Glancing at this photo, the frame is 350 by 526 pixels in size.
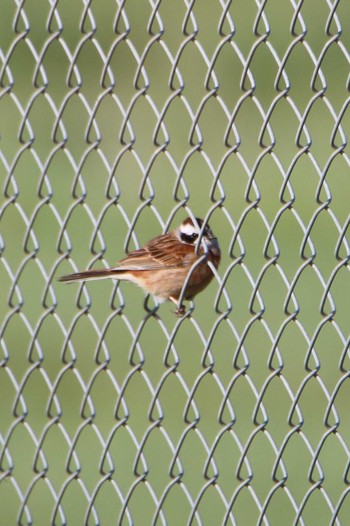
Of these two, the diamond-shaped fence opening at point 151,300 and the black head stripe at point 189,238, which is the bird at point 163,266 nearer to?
the black head stripe at point 189,238

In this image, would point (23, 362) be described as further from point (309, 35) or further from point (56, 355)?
point (309, 35)

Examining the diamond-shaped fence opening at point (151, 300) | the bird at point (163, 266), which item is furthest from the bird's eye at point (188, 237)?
the diamond-shaped fence opening at point (151, 300)

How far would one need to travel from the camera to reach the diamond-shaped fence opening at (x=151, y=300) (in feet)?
17.2

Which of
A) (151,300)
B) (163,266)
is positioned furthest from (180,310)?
(151,300)

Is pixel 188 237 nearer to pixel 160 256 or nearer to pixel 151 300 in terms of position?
pixel 160 256

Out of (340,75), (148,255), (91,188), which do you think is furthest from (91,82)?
(148,255)

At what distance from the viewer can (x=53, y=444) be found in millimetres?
7344

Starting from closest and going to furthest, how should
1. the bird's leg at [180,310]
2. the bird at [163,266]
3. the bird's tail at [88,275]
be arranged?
the bird's leg at [180,310] < the bird's tail at [88,275] < the bird at [163,266]

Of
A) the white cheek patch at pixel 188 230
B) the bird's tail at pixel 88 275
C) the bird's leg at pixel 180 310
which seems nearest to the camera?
the bird's leg at pixel 180 310

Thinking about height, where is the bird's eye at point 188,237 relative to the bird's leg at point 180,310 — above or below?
above

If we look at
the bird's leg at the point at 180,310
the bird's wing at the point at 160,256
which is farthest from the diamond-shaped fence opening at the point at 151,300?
the bird's wing at the point at 160,256

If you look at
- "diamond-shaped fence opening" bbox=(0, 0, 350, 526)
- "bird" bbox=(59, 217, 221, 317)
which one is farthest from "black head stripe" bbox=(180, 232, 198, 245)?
"diamond-shaped fence opening" bbox=(0, 0, 350, 526)

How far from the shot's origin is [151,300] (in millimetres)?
6605

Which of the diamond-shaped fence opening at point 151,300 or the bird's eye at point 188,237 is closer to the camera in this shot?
the diamond-shaped fence opening at point 151,300
